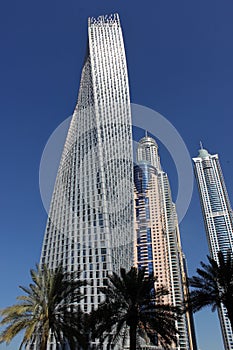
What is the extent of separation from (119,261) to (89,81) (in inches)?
2277

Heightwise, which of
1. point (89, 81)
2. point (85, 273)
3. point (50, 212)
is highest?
point (89, 81)

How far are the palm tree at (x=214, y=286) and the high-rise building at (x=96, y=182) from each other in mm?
56121

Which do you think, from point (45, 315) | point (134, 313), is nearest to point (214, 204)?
point (134, 313)

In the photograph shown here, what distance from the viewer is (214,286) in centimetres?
3123

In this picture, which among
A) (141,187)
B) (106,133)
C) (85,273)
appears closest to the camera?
(85,273)

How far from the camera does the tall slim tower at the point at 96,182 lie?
9150cm

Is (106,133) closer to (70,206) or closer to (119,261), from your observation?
(70,206)

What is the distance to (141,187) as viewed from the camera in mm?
189250

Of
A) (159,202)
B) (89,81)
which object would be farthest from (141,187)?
(89,81)

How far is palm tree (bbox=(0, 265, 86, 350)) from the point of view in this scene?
28828 mm

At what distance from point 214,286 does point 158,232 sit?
14654 centimetres

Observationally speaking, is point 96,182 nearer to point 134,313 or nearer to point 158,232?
point 134,313

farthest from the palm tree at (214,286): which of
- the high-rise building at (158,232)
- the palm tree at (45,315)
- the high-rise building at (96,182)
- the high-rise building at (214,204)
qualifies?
the high-rise building at (158,232)

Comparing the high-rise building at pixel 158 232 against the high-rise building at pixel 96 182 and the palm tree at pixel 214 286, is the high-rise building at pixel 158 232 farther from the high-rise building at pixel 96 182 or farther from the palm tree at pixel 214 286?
the palm tree at pixel 214 286
